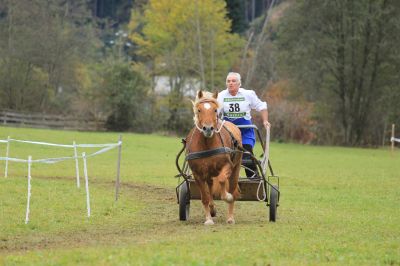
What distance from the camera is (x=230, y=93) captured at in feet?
44.8

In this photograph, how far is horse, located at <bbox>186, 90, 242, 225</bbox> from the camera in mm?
12016

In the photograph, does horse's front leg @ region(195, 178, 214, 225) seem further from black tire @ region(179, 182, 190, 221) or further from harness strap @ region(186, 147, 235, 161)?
black tire @ region(179, 182, 190, 221)

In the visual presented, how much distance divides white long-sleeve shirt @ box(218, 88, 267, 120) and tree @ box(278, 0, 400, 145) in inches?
1776

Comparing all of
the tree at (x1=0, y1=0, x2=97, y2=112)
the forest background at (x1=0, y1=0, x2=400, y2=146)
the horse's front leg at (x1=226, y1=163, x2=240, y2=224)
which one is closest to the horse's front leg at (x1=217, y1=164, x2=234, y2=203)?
the horse's front leg at (x1=226, y1=163, x2=240, y2=224)

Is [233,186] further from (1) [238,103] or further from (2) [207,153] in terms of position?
(1) [238,103]

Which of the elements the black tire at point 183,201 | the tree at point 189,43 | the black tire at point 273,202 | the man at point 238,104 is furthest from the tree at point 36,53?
the black tire at point 273,202

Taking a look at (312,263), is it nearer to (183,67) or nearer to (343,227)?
(343,227)

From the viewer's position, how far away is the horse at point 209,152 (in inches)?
473

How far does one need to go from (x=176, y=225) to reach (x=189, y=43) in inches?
2324

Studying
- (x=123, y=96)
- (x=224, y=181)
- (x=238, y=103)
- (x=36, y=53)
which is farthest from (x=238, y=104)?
(x=36, y=53)

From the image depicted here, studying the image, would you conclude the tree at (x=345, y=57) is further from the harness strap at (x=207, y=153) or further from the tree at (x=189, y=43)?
the harness strap at (x=207, y=153)

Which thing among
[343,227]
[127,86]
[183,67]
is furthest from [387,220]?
[183,67]

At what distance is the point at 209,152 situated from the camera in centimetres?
1209

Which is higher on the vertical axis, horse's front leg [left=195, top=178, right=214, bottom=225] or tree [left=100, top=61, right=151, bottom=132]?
tree [left=100, top=61, right=151, bottom=132]
